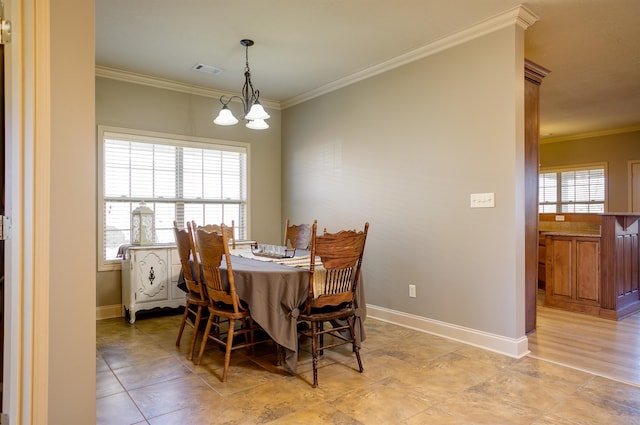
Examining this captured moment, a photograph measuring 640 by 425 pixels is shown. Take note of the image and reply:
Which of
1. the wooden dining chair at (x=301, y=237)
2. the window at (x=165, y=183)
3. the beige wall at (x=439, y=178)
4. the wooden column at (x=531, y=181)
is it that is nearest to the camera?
the beige wall at (x=439, y=178)

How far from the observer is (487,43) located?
3.31m

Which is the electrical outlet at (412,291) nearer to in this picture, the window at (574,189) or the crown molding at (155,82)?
the crown molding at (155,82)

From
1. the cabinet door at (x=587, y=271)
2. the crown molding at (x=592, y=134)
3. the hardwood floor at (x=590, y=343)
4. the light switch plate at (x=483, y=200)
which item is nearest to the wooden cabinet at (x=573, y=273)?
the cabinet door at (x=587, y=271)

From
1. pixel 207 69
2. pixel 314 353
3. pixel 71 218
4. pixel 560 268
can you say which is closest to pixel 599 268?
pixel 560 268

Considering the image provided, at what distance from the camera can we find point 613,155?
24.6 feet

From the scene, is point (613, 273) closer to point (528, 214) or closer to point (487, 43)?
point (528, 214)

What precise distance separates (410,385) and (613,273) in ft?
10.2

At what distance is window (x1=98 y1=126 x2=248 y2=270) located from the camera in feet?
14.4

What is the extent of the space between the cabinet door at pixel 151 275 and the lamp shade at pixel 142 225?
9.5 inches

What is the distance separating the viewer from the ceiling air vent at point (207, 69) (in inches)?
169

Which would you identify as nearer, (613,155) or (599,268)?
(599,268)

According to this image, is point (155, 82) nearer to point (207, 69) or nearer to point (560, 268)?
point (207, 69)

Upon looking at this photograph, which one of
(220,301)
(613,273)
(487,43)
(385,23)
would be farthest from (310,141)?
(613,273)

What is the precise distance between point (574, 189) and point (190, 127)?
7.51 meters
